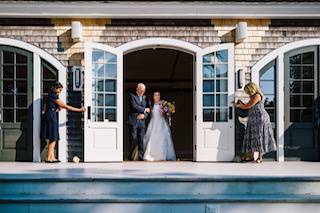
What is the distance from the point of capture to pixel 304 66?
805cm

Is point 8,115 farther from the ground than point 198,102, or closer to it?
closer to it

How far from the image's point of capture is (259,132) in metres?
7.56

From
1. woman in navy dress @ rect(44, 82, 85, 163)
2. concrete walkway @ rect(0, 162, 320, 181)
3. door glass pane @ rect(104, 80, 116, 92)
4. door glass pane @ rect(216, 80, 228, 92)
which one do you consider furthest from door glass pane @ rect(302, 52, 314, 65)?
woman in navy dress @ rect(44, 82, 85, 163)

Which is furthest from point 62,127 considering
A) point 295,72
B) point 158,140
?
point 295,72

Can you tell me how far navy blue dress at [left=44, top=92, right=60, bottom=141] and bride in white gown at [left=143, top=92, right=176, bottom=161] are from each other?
1.73 m

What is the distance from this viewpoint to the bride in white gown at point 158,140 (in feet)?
27.3

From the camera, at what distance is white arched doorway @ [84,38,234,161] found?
25.4 ft

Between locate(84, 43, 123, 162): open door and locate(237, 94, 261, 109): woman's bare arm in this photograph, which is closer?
locate(237, 94, 261, 109): woman's bare arm

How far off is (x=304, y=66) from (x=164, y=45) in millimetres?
2596

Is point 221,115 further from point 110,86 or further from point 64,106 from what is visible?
point 64,106

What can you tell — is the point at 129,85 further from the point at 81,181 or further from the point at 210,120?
the point at 81,181

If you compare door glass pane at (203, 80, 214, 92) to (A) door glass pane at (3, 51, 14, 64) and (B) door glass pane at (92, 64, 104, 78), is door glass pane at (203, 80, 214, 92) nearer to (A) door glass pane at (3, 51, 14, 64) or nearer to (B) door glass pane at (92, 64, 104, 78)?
(B) door glass pane at (92, 64, 104, 78)

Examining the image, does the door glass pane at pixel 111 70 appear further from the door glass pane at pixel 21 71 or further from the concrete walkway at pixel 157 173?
the concrete walkway at pixel 157 173

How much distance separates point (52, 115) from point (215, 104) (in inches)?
114
